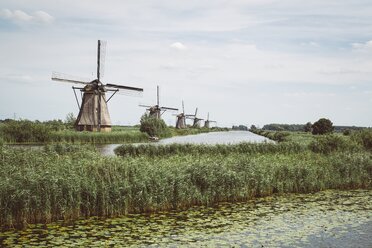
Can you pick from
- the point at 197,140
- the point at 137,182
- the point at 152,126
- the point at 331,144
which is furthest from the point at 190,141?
the point at 137,182

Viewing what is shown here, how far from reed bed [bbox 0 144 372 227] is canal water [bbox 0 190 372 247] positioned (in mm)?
505

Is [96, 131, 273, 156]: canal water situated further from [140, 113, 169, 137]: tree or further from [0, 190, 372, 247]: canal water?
[0, 190, 372, 247]: canal water

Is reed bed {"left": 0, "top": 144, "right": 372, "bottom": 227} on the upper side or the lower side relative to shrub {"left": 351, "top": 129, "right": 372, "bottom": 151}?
lower

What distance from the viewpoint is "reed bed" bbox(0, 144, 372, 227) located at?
32.6ft

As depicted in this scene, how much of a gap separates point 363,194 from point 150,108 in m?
56.4

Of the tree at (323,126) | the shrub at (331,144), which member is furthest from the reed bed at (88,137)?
the tree at (323,126)

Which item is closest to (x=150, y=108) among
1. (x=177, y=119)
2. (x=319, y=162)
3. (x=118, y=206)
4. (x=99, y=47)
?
(x=177, y=119)

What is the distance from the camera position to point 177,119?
90.9 m

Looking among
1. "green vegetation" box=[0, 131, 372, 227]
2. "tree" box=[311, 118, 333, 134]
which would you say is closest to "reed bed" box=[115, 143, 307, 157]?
"green vegetation" box=[0, 131, 372, 227]

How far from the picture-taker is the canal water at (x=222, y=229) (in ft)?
27.6

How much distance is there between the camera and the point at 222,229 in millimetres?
9508

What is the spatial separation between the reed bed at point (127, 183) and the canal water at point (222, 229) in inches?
19.9

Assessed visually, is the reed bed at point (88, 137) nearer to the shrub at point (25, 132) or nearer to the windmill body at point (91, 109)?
the shrub at point (25, 132)

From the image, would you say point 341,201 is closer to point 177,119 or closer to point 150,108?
point 150,108
